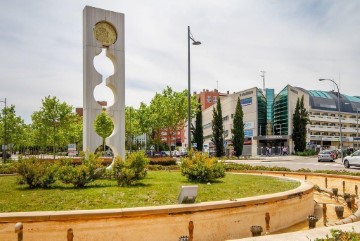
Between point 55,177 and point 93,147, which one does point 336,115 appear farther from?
point 55,177

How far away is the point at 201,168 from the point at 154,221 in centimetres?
604

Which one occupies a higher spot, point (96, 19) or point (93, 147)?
point (96, 19)

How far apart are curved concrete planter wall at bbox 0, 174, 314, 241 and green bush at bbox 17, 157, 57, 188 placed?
4.96m

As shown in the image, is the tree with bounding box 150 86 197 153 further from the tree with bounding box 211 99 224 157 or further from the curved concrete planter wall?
the curved concrete planter wall

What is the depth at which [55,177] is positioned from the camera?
1237 centimetres

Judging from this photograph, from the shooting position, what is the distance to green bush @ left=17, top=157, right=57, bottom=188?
1189 cm

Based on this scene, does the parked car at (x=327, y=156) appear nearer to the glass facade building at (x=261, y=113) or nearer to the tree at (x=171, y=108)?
the tree at (x=171, y=108)

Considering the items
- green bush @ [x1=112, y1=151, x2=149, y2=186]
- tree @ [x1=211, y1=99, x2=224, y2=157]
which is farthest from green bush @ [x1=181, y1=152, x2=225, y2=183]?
tree @ [x1=211, y1=99, x2=224, y2=157]

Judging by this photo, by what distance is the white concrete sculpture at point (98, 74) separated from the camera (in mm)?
19578

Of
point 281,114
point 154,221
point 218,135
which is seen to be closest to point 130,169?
point 154,221

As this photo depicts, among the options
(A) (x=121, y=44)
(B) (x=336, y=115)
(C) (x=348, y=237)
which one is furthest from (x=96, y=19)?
(B) (x=336, y=115)

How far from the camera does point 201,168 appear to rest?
13.6 meters

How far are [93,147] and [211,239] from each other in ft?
42.1

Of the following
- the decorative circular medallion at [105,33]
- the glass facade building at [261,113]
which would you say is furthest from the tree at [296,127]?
the decorative circular medallion at [105,33]
